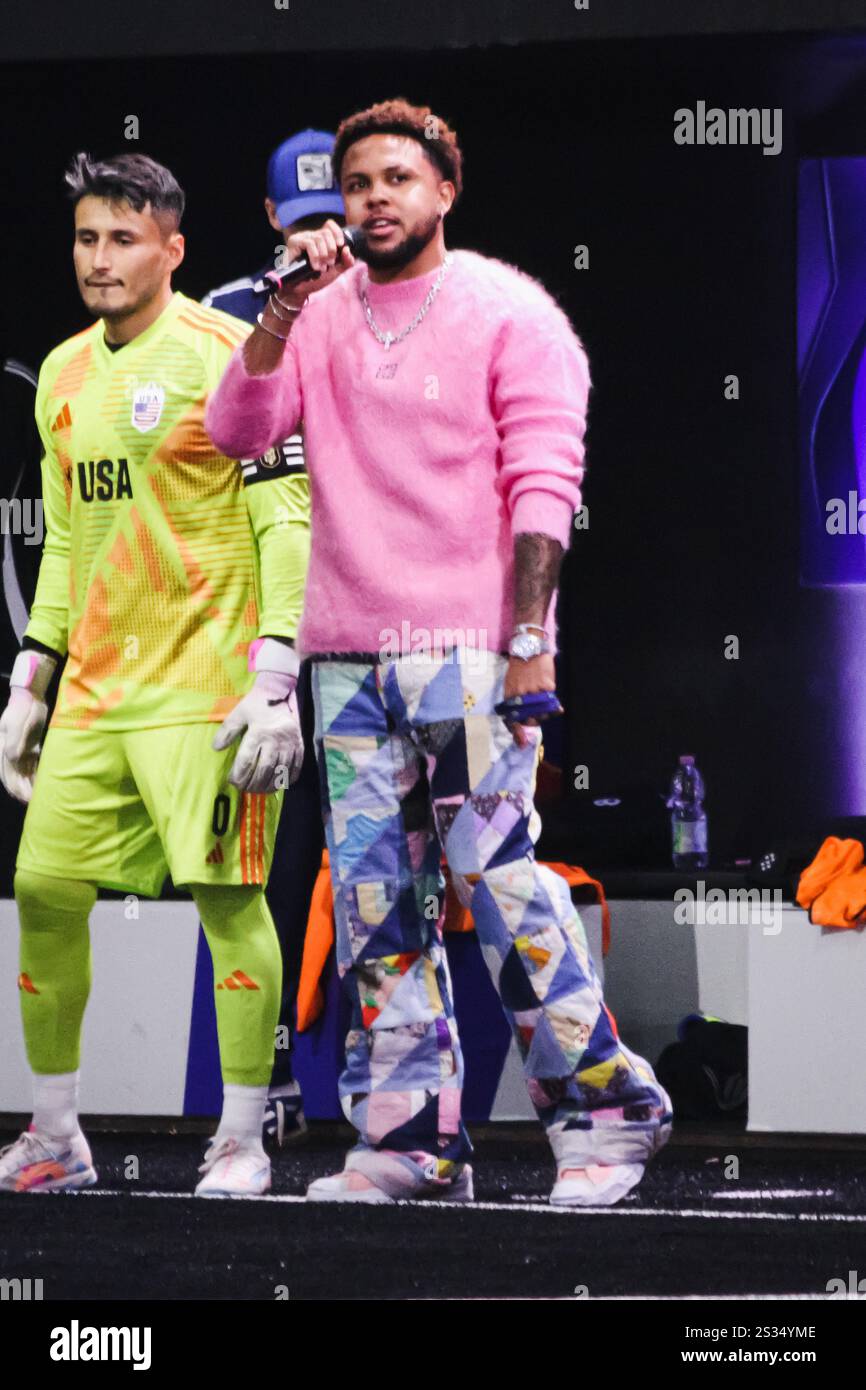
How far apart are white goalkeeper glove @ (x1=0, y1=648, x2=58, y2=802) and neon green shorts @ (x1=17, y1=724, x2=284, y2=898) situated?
0.08m

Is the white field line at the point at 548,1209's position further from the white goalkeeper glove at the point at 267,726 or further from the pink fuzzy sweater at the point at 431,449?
the pink fuzzy sweater at the point at 431,449

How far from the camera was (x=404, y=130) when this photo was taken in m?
2.91

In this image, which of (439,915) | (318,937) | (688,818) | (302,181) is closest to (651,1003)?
(688,818)

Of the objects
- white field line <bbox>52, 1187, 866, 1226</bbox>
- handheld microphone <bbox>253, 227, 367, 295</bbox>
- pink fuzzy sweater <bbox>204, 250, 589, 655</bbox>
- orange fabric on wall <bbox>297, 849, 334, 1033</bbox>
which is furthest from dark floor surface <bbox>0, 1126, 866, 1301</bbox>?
handheld microphone <bbox>253, 227, 367, 295</bbox>

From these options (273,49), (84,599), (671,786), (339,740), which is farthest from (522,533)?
(671,786)

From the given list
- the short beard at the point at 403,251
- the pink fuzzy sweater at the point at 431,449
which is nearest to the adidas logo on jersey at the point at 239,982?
the pink fuzzy sweater at the point at 431,449

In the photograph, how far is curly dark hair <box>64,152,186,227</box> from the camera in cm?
319

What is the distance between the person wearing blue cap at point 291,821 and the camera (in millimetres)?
3580

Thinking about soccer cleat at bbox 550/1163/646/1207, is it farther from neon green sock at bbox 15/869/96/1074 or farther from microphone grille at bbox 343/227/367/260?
microphone grille at bbox 343/227/367/260

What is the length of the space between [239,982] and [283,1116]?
2.36 feet

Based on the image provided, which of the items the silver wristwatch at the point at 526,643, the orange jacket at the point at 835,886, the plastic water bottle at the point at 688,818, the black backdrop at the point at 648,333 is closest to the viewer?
the silver wristwatch at the point at 526,643

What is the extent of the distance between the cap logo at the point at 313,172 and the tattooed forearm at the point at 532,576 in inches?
45.4

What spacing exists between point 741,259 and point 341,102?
1.02 metres

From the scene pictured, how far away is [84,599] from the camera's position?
3.13 m
